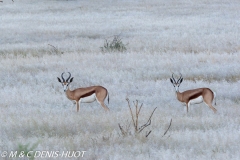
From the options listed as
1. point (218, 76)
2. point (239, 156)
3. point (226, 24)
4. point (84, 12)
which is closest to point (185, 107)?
point (239, 156)

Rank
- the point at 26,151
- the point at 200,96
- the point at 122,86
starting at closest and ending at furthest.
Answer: the point at 26,151, the point at 200,96, the point at 122,86

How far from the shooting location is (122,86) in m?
13.3

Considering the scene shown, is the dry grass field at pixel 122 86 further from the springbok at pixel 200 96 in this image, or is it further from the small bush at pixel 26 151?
the springbok at pixel 200 96

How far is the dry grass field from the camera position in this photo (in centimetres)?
806

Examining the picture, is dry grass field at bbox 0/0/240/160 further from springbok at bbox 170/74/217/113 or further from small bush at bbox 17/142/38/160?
springbok at bbox 170/74/217/113

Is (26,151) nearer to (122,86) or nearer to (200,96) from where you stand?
(200,96)

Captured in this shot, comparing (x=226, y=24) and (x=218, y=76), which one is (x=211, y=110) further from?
(x=226, y=24)

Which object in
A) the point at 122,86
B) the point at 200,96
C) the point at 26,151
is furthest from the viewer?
the point at 122,86

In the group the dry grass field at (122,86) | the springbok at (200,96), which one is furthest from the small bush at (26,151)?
the springbok at (200,96)

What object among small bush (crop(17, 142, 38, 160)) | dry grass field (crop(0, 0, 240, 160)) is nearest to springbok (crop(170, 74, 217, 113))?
dry grass field (crop(0, 0, 240, 160))

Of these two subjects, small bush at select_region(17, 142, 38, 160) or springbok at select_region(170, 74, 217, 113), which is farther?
springbok at select_region(170, 74, 217, 113)

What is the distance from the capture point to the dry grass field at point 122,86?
8.06 meters

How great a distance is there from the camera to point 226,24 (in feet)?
98.6

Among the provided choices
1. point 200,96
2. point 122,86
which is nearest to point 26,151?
point 200,96
